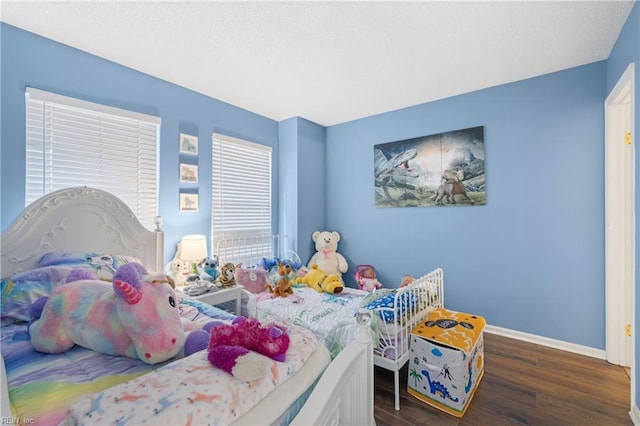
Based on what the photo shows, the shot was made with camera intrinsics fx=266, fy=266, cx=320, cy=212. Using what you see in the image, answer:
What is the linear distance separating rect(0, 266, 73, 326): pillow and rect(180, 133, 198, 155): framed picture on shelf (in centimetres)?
151

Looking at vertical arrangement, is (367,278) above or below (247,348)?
below

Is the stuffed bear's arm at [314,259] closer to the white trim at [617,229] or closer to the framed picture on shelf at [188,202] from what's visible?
the framed picture on shelf at [188,202]

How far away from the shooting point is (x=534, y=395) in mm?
1832

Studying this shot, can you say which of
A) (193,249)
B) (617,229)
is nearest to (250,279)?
(193,249)

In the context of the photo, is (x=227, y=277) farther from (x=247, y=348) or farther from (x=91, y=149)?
(x=247, y=348)

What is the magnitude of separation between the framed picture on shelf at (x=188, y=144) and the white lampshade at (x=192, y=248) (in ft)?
2.93

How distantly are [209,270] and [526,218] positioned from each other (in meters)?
3.12

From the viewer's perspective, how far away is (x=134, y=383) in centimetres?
72

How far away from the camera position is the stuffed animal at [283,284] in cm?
268

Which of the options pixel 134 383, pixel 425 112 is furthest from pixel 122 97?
pixel 425 112

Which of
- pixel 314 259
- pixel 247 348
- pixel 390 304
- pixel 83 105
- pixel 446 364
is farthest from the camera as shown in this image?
pixel 314 259

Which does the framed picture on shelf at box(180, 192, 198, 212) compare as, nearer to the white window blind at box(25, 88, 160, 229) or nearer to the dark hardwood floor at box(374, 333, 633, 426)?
the white window blind at box(25, 88, 160, 229)

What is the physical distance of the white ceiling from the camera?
1715 millimetres

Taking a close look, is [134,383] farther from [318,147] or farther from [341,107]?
[318,147]
